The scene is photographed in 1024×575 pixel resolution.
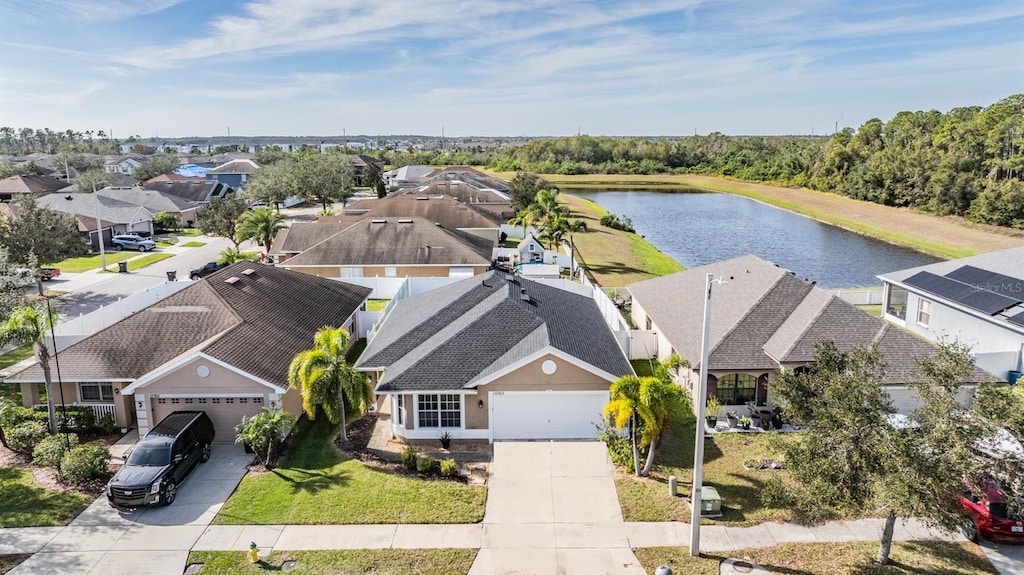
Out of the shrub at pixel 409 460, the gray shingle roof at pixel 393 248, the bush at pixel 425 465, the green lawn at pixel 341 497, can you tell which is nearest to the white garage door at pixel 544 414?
the bush at pixel 425 465

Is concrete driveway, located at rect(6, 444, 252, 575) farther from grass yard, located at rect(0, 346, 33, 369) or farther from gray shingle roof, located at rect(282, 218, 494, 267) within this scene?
gray shingle roof, located at rect(282, 218, 494, 267)

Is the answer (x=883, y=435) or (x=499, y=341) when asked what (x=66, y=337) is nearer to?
(x=499, y=341)

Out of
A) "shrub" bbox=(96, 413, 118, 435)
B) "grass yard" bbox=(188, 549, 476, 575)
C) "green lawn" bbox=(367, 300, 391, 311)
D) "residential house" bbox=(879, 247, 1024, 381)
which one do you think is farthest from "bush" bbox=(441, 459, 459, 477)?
"green lawn" bbox=(367, 300, 391, 311)

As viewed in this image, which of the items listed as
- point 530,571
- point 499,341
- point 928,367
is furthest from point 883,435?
point 499,341

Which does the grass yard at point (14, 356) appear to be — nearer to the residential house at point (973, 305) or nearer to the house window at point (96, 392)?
the house window at point (96, 392)

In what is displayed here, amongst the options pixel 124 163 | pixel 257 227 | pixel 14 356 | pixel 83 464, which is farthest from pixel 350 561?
pixel 124 163

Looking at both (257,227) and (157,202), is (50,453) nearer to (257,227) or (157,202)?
(257,227)
